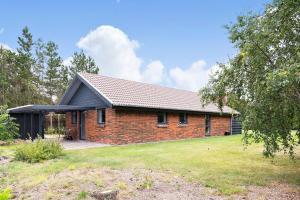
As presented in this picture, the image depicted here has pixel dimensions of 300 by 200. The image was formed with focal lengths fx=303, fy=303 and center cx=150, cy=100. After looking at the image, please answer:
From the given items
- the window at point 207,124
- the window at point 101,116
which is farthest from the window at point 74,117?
the window at point 207,124

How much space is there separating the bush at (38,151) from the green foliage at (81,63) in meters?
32.4

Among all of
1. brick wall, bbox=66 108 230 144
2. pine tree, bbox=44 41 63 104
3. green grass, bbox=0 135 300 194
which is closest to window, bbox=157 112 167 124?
brick wall, bbox=66 108 230 144

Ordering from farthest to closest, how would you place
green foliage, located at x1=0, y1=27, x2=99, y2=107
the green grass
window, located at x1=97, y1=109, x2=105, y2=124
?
green foliage, located at x1=0, y1=27, x2=99, y2=107, window, located at x1=97, y1=109, x2=105, y2=124, the green grass

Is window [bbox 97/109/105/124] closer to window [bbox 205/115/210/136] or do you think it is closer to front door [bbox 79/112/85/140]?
front door [bbox 79/112/85/140]

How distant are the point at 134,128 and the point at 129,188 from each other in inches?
451

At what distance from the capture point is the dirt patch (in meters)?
6.54

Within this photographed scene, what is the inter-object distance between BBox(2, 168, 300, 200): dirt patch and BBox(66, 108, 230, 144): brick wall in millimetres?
9082

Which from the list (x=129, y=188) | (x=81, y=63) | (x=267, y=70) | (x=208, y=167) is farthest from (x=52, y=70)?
(x=267, y=70)

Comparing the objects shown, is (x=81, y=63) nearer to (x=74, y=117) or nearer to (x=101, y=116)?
(x=74, y=117)

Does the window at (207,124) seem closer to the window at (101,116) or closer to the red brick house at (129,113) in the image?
the red brick house at (129,113)

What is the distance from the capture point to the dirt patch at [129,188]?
654 centimetres

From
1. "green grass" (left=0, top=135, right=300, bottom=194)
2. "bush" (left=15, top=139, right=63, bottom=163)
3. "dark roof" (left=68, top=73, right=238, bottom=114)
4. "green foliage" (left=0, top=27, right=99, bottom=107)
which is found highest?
"green foliage" (left=0, top=27, right=99, bottom=107)

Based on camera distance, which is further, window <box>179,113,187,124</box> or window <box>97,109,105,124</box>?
window <box>179,113,187,124</box>

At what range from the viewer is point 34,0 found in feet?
47.3
